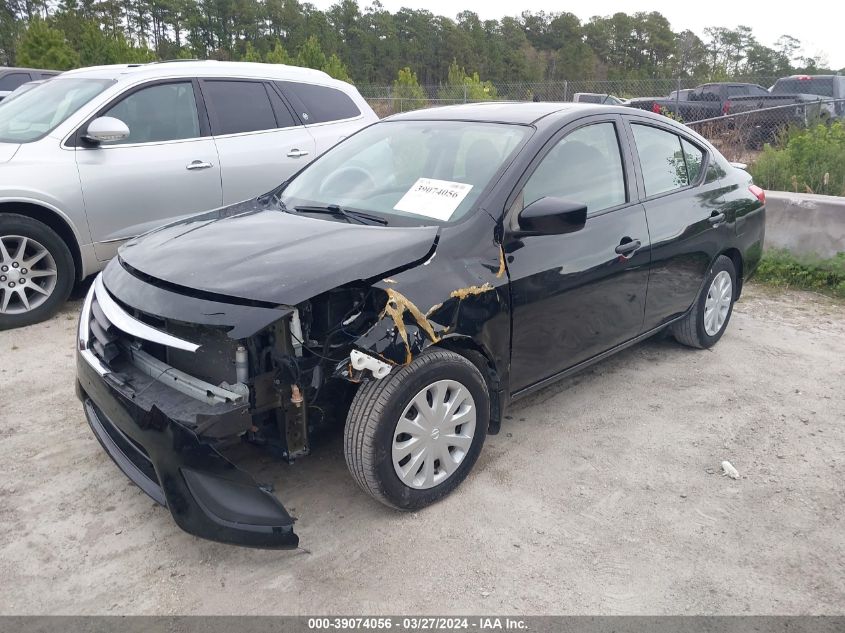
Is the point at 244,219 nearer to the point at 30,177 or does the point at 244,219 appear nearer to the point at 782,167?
the point at 30,177

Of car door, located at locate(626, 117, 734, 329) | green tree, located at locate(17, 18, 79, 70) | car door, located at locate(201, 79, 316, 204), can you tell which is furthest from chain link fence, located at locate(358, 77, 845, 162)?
green tree, located at locate(17, 18, 79, 70)

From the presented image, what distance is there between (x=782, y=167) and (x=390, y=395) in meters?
7.43

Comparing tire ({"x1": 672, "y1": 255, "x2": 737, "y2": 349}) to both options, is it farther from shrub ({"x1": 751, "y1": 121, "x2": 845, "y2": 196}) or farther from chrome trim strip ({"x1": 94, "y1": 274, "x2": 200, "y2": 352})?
shrub ({"x1": 751, "y1": 121, "x2": 845, "y2": 196})

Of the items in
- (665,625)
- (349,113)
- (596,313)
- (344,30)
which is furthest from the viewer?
(344,30)

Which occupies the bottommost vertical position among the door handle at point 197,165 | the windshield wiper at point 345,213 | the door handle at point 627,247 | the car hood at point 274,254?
the door handle at point 627,247

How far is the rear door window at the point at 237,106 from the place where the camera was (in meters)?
5.98

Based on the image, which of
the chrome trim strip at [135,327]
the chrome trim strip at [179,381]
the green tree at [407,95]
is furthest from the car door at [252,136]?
the green tree at [407,95]

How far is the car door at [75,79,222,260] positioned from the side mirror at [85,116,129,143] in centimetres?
20

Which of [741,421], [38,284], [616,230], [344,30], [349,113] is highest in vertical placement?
[344,30]

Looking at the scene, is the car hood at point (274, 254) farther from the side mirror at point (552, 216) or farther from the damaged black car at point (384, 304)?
the side mirror at point (552, 216)

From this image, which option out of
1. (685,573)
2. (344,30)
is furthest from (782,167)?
(344,30)

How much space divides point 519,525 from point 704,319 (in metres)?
2.61

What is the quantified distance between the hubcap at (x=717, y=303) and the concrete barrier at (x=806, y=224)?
2248 mm

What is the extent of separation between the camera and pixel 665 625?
2.45 m
